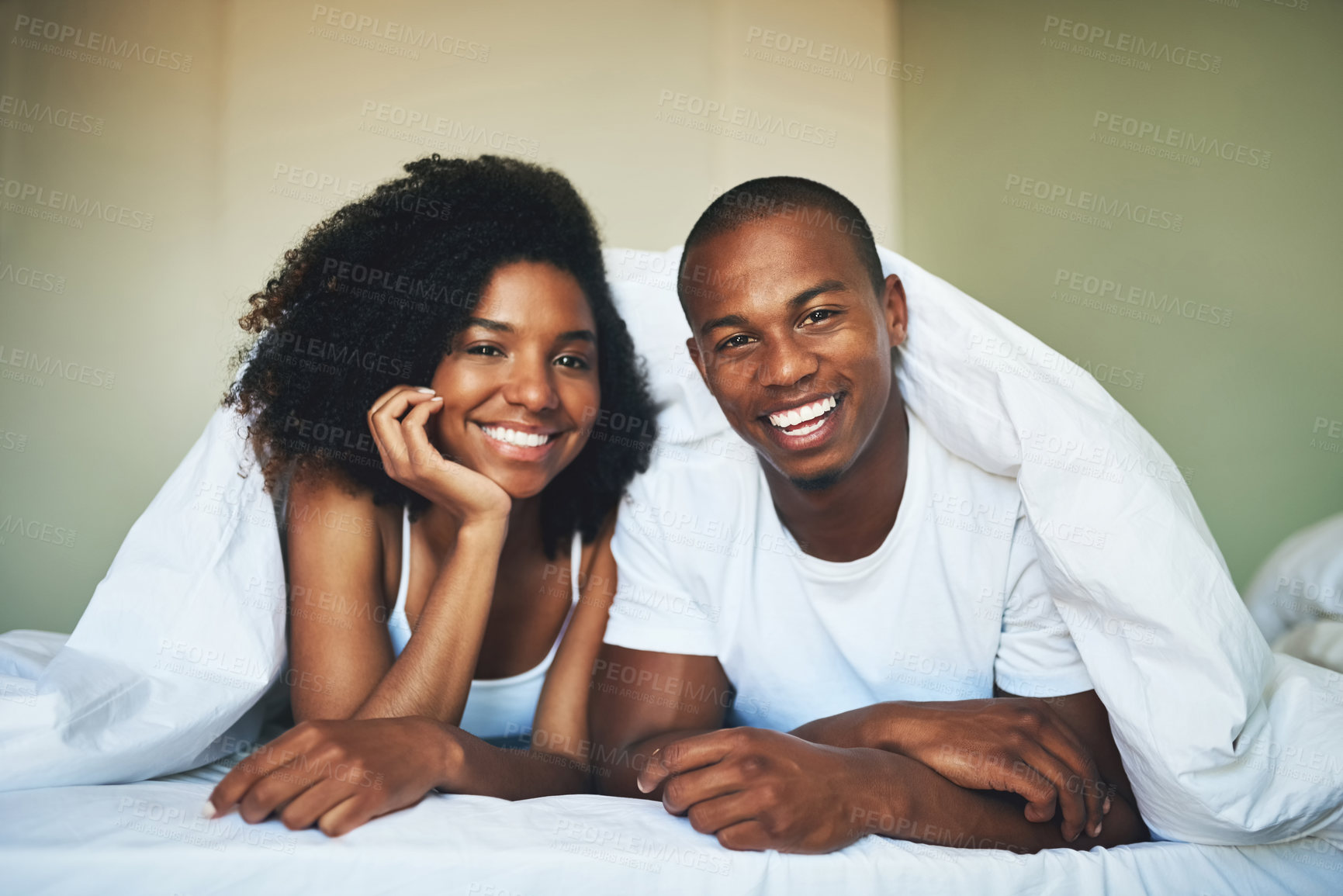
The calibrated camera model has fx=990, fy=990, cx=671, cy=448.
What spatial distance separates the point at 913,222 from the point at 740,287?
172 cm

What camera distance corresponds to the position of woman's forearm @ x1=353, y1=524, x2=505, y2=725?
1.33 meters

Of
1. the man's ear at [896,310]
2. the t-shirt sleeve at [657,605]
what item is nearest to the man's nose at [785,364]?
the man's ear at [896,310]

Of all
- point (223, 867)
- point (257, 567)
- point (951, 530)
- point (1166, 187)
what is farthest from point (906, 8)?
point (223, 867)

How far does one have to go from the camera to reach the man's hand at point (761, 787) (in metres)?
1.07

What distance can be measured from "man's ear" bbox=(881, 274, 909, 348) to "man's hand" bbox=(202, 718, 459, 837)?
860mm

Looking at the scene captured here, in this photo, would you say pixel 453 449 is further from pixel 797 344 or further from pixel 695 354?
pixel 797 344

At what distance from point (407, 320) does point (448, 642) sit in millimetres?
520

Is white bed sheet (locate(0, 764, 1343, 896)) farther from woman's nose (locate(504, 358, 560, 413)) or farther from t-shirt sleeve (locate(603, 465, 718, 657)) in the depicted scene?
woman's nose (locate(504, 358, 560, 413))

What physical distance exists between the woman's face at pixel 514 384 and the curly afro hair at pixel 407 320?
4 centimetres

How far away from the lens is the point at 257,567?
1400mm

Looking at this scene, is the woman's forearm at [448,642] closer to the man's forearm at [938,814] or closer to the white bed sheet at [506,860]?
the white bed sheet at [506,860]

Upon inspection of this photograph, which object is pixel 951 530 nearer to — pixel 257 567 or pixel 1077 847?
pixel 1077 847

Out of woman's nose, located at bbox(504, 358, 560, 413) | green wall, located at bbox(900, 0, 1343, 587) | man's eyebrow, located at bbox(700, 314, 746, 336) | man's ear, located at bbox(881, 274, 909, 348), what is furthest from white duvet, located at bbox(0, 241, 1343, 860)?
green wall, located at bbox(900, 0, 1343, 587)

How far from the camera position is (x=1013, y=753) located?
1.19m
